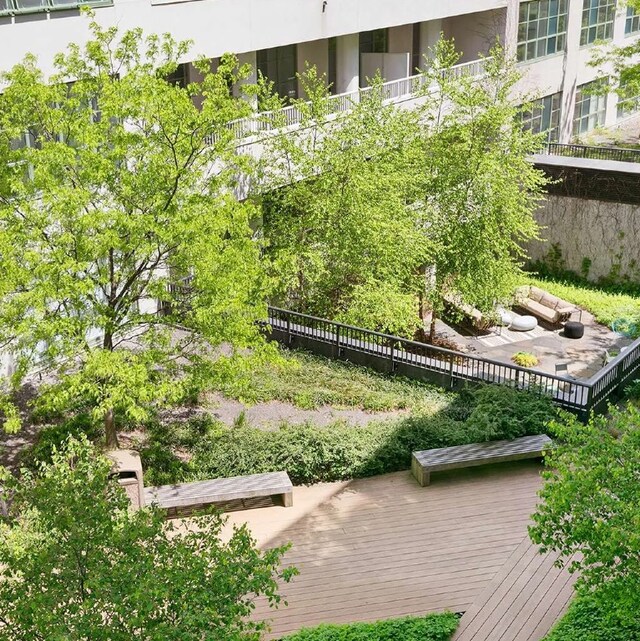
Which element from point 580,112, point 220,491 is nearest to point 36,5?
point 220,491

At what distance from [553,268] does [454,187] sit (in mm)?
8462

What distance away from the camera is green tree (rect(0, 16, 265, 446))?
1391 centimetres

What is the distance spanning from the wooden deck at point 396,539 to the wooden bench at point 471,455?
30 cm

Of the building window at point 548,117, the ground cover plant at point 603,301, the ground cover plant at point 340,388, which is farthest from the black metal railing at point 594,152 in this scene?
the ground cover plant at point 340,388

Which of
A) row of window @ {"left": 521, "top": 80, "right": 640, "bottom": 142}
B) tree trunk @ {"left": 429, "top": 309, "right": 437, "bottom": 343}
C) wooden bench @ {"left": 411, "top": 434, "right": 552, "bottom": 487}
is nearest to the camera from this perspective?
wooden bench @ {"left": 411, "top": 434, "right": 552, "bottom": 487}

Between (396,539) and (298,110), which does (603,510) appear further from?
(298,110)

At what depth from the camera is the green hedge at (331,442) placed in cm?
1653

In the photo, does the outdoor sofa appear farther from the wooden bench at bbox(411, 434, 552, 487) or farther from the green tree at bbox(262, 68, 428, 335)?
the wooden bench at bbox(411, 434, 552, 487)

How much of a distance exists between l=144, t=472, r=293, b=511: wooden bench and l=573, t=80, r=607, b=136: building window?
30.1 metres

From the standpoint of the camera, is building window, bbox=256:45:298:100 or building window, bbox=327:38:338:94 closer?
building window, bbox=256:45:298:100

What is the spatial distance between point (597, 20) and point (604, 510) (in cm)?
3504

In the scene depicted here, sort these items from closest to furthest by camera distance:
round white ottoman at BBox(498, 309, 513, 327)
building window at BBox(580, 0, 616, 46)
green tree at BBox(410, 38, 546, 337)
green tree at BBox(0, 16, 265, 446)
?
1. green tree at BBox(0, 16, 265, 446)
2. green tree at BBox(410, 38, 546, 337)
3. round white ottoman at BBox(498, 309, 513, 327)
4. building window at BBox(580, 0, 616, 46)

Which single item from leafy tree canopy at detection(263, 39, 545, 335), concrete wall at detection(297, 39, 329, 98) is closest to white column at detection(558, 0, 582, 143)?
concrete wall at detection(297, 39, 329, 98)

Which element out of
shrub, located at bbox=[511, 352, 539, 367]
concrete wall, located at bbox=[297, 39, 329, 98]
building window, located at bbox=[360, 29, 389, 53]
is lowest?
shrub, located at bbox=[511, 352, 539, 367]
